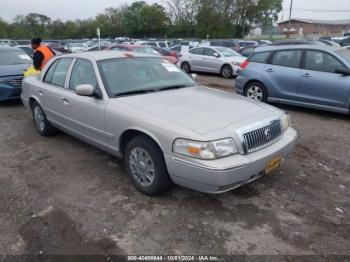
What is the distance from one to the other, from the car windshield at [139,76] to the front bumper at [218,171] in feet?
4.28

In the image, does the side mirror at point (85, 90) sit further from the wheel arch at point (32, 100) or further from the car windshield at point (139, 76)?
the wheel arch at point (32, 100)

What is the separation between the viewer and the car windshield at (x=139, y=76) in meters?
4.20

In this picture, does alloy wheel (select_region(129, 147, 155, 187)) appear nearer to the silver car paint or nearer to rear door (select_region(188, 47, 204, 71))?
the silver car paint

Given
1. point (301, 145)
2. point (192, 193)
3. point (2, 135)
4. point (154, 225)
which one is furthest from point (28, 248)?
point (301, 145)

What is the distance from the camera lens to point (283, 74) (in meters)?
7.63

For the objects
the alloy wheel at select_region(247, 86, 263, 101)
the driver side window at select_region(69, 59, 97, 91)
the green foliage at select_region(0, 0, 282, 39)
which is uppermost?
the green foliage at select_region(0, 0, 282, 39)

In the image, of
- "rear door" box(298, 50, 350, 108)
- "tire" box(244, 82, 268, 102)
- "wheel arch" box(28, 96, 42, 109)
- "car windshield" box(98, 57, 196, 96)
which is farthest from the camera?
"tire" box(244, 82, 268, 102)

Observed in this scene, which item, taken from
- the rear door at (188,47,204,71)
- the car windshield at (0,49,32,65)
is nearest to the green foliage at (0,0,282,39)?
the rear door at (188,47,204,71)

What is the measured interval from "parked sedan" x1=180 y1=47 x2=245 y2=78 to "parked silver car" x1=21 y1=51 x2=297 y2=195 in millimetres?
9615

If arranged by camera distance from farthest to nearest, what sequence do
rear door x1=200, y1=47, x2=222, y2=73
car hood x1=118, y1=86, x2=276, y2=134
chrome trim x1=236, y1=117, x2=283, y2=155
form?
1. rear door x1=200, y1=47, x2=222, y2=73
2. car hood x1=118, y1=86, x2=276, y2=134
3. chrome trim x1=236, y1=117, x2=283, y2=155

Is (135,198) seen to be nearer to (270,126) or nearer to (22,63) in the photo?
(270,126)

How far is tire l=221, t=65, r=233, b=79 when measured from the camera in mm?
14094

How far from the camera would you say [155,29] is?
66438mm

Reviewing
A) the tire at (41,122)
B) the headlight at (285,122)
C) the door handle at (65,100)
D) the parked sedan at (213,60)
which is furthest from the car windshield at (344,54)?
the parked sedan at (213,60)
